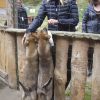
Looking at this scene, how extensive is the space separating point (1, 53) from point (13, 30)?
0.82 meters

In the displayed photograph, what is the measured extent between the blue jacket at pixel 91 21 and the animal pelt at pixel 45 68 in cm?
90

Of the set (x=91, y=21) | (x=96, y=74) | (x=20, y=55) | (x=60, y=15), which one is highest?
(x=60, y=15)

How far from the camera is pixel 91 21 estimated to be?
17.3 ft

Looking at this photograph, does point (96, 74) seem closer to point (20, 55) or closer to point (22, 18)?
point (20, 55)

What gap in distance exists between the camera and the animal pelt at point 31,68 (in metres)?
4.70

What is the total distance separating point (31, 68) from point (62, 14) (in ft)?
2.79

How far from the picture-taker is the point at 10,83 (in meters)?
5.67

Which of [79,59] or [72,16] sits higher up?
[72,16]

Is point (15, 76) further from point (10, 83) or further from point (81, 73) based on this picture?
point (81, 73)

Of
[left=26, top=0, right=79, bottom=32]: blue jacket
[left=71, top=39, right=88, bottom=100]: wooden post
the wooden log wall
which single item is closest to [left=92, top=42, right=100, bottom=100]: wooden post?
the wooden log wall

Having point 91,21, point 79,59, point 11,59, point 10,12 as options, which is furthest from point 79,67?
point 10,12

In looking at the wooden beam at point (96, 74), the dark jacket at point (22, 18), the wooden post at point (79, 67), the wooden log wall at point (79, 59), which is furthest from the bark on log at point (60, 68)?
the dark jacket at point (22, 18)

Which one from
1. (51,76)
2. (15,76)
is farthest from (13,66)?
(51,76)

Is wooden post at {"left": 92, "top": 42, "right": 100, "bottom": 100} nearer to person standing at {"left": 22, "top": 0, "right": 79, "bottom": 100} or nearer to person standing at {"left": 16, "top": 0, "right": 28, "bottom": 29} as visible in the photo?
person standing at {"left": 22, "top": 0, "right": 79, "bottom": 100}
